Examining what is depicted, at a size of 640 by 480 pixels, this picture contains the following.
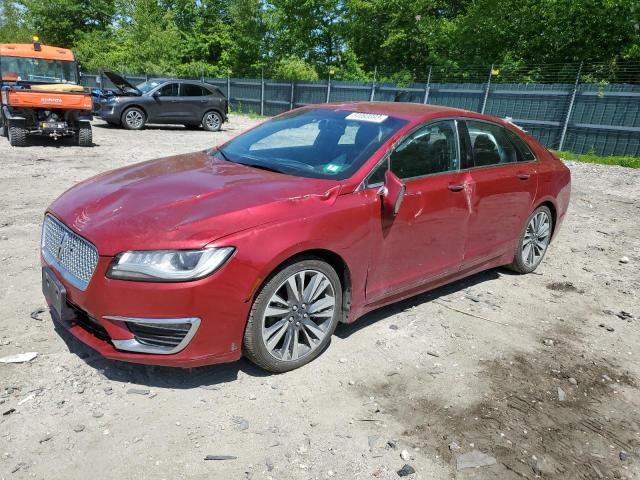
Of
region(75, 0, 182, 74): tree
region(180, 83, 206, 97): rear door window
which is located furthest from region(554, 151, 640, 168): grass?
region(75, 0, 182, 74): tree

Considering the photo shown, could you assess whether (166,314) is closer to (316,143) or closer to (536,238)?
(316,143)

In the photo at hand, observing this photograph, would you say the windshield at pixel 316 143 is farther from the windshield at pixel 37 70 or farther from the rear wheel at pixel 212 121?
the rear wheel at pixel 212 121

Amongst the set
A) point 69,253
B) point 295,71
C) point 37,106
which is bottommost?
point 37,106

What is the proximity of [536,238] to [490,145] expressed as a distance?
51.8 inches

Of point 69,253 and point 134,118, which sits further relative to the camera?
point 134,118

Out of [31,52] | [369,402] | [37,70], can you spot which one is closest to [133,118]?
[37,70]

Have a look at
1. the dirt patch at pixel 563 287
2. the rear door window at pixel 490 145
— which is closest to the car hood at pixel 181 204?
the rear door window at pixel 490 145

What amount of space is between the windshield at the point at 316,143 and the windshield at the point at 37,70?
11621mm

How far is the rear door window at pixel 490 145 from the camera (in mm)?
4309

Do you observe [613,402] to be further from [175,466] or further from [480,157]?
[175,466]

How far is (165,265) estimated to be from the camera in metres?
2.69

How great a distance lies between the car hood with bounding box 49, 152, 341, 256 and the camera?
2752 millimetres

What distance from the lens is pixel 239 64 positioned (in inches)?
1560

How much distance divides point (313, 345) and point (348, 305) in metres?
0.35
